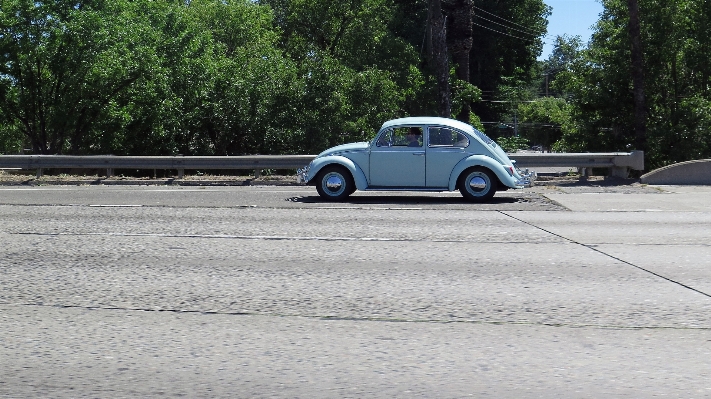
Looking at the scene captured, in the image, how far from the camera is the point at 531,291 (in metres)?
7.82

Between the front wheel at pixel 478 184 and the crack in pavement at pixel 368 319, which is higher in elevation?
the front wheel at pixel 478 184

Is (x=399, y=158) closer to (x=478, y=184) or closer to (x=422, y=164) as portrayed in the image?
(x=422, y=164)

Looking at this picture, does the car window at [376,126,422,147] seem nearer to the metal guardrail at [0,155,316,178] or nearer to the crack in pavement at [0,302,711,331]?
the metal guardrail at [0,155,316,178]

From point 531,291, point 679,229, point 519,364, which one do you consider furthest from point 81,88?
point 519,364

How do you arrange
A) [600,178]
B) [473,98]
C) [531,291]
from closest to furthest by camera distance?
1. [531,291]
2. [600,178]
3. [473,98]

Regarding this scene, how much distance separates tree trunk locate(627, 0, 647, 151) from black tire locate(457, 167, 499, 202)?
11.1 metres

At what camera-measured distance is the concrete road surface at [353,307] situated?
17.5 ft

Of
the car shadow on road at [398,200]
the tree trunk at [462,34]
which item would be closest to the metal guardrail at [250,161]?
the car shadow on road at [398,200]

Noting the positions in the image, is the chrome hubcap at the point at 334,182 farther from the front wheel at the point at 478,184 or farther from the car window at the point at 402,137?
the front wheel at the point at 478,184

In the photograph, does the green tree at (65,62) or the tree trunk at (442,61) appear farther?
the green tree at (65,62)

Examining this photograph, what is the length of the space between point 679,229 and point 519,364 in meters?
7.71

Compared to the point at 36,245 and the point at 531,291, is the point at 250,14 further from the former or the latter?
the point at 531,291

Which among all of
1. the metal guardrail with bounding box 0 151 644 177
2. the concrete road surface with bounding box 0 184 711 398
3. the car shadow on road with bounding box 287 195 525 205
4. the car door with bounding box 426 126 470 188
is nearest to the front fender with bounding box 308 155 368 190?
the car shadow on road with bounding box 287 195 525 205

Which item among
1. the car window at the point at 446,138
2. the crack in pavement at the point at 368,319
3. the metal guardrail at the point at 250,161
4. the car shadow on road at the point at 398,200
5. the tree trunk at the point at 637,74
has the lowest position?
the crack in pavement at the point at 368,319
